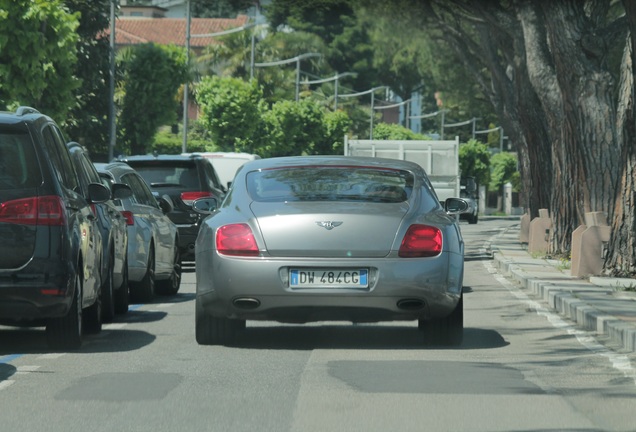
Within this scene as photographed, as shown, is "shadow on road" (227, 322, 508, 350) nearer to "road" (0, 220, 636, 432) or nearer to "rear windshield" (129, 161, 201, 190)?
"road" (0, 220, 636, 432)

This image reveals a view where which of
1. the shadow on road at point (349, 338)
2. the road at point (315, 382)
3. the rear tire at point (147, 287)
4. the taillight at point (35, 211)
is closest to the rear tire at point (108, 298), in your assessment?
the road at point (315, 382)

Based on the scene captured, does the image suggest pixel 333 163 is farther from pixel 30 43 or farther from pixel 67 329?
pixel 30 43

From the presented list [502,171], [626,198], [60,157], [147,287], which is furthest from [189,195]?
[502,171]

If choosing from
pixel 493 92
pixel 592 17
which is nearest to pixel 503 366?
pixel 592 17

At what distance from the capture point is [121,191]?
14617mm

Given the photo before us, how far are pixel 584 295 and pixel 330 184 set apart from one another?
19.5 feet

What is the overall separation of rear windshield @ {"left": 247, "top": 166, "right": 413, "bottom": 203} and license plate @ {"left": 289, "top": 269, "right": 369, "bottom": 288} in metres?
0.67

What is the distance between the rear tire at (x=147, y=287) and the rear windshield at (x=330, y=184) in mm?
4714

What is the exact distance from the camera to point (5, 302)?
1071 cm

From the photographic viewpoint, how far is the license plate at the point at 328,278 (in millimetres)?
11055

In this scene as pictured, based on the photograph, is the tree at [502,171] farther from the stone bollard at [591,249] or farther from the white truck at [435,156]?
the stone bollard at [591,249]

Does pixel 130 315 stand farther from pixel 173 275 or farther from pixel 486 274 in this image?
pixel 486 274

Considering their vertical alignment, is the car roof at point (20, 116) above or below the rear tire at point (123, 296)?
above

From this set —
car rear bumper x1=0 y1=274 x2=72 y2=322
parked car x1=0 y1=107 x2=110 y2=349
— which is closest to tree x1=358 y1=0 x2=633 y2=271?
parked car x1=0 y1=107 x2=110 y2=349
